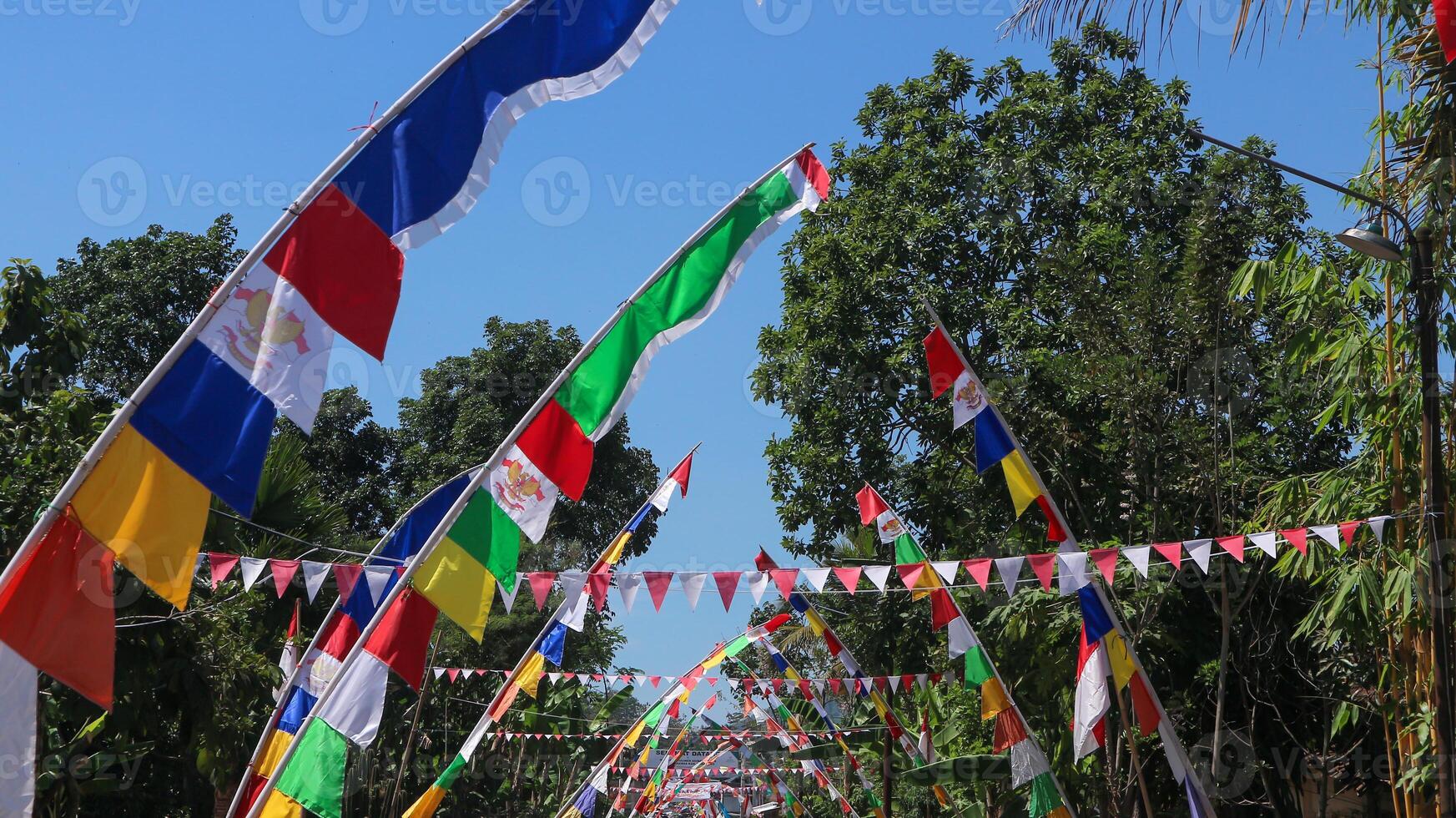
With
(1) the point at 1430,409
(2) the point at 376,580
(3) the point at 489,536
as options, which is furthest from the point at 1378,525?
(2) the point at 376,580

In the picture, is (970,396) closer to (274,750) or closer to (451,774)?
(451,774)

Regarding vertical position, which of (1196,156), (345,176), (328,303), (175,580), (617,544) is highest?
(1196,156)

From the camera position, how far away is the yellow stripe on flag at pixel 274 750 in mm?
12047

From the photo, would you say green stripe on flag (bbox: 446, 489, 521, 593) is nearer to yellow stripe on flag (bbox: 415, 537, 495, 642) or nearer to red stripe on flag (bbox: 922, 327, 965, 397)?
yellow stripe on flag (bbox: 415, 537, 495, 642)

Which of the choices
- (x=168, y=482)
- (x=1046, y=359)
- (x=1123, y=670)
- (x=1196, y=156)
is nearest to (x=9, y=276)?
(x=168, y=482)

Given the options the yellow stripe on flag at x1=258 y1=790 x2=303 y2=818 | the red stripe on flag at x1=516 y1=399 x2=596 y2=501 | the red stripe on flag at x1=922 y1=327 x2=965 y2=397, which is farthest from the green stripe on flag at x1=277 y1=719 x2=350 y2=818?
the red stripe on flag at x1=922 y1=327 x2=965 y2=397

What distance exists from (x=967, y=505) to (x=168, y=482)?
15.4 metres

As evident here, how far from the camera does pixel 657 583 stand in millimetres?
12688

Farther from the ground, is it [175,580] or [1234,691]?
[1234,691]

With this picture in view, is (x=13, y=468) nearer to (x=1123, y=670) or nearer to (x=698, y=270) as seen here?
(x=698, y=270)

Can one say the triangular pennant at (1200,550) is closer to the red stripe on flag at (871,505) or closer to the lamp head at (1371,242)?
the lamp head at (1371,242)

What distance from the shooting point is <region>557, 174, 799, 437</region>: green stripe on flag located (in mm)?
8930

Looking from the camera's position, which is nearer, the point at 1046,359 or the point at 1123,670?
the point at 1123,670

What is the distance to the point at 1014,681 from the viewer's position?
1797 centimetres
